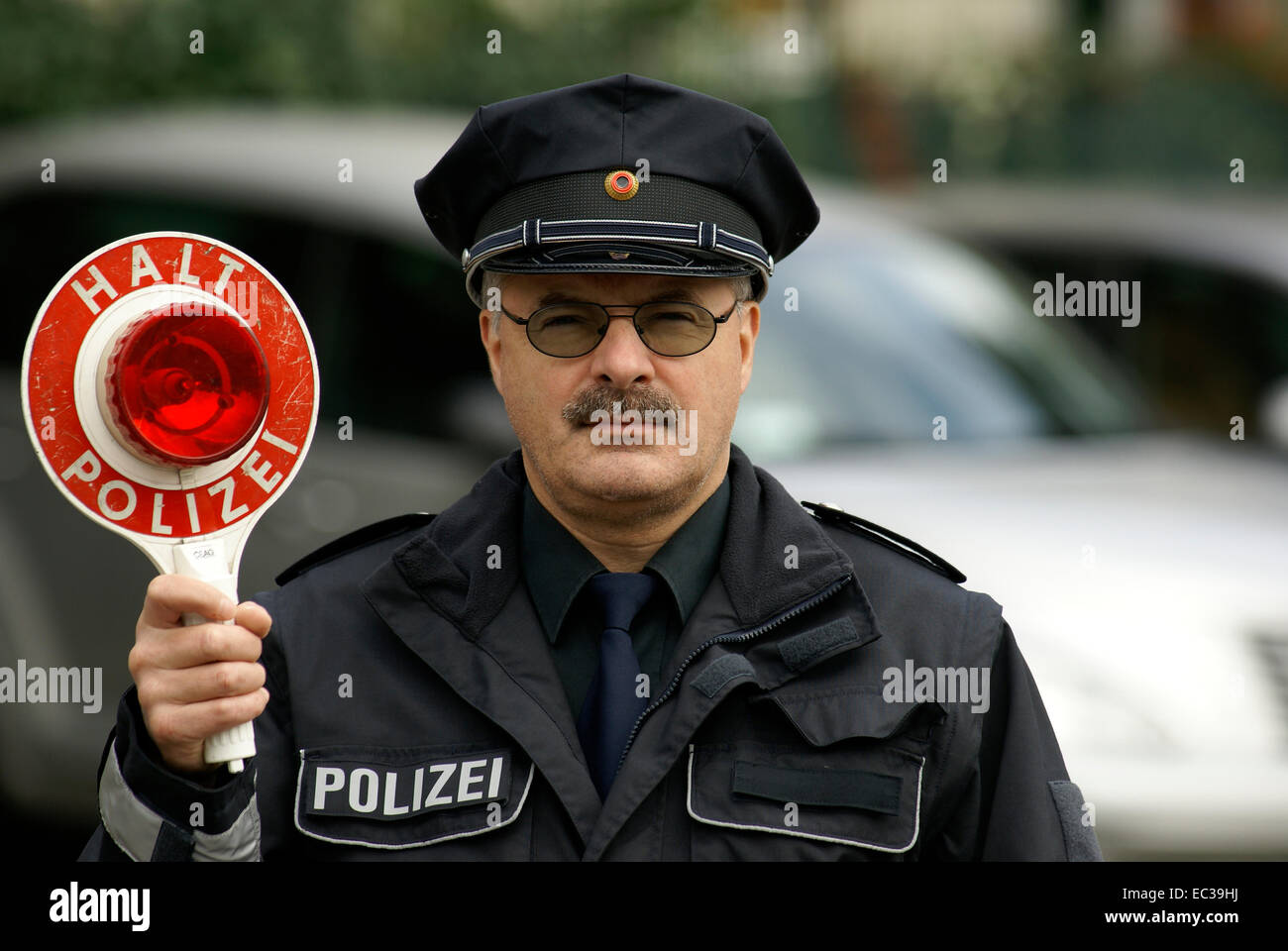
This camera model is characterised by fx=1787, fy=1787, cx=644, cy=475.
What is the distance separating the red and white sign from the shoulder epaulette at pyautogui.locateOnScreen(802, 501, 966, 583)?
946 millimetres

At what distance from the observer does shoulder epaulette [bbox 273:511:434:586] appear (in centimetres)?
264

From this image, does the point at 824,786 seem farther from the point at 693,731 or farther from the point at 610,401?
the point at 610,401

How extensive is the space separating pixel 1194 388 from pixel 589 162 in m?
6.89

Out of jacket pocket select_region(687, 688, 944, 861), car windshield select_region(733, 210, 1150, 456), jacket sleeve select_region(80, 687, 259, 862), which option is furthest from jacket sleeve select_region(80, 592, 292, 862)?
car windshield select_region(733, 210, 1150, 456)

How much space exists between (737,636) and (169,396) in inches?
33.2

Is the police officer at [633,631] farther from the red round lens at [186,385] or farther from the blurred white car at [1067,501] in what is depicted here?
the blurred white car at [1067,501]

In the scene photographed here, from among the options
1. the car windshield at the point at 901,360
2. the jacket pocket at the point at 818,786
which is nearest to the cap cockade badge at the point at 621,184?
the jacket pocket at the point at 818,786

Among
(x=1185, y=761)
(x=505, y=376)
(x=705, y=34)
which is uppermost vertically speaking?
(x=705, y=34)

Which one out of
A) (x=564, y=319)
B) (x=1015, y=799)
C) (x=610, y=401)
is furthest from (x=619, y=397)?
(x=1015, y=799)

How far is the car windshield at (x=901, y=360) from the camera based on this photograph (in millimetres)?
4465

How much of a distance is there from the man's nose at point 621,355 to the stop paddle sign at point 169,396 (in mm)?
483

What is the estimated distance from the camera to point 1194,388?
8766mm

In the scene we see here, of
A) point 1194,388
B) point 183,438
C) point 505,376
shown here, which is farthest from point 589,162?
point 1194,388
